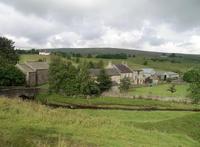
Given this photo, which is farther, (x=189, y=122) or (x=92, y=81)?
(x=92, y=81)

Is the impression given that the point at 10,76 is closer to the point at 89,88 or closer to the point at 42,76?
the point at 89,88

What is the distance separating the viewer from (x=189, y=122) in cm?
3447

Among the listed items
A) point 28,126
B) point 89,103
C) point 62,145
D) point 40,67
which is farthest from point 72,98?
point 62,145

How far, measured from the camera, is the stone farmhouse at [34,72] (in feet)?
313

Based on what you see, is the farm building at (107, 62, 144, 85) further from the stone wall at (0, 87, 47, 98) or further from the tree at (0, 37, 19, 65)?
the stone wall at (0, 87, 47, 98)

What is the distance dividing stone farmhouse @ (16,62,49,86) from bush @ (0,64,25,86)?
9400 millimetres

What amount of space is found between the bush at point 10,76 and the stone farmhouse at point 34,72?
940 centimetres

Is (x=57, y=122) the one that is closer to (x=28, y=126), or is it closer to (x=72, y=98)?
(x=28, y=126)

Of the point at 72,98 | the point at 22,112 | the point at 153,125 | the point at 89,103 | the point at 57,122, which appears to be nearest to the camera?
the point at 57,122

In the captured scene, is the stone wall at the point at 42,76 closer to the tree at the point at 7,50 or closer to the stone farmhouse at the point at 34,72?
the stone farmhouse at the point at 34,72

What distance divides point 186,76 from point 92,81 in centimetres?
5804

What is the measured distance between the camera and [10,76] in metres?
80.4

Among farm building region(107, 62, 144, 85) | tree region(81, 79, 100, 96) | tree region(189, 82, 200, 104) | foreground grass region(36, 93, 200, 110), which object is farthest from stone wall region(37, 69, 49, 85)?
tree region(189, 82, 200, 104)

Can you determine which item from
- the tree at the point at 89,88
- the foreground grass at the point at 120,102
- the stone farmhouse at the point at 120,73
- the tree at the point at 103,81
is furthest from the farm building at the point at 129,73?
the foreground grass at the point at 120,102
